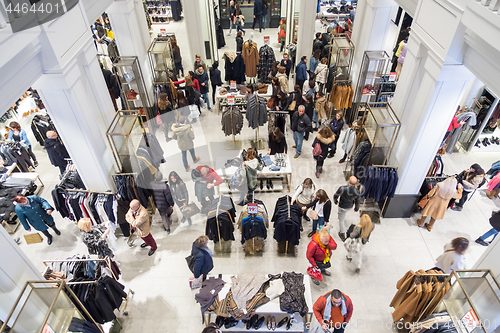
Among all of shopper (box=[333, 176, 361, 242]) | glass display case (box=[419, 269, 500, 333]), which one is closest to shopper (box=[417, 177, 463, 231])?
shopper (box=[333, 176, 361, 242])

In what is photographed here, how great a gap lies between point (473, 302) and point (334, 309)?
160cm

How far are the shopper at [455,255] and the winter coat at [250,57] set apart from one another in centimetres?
789

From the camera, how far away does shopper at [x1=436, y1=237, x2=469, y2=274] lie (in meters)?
4.58

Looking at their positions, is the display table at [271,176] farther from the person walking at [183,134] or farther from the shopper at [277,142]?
the person walking at [183,134]

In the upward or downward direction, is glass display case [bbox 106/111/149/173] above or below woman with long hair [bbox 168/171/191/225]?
above

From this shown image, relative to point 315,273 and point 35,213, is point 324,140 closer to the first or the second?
point 315,273

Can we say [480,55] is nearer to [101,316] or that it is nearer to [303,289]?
[303,289]

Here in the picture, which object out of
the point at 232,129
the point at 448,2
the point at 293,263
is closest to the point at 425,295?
the point at 293,263

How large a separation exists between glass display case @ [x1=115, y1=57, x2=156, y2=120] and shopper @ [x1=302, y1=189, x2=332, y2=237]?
5359 millimetres

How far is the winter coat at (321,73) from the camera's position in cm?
952

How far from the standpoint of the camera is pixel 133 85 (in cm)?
882

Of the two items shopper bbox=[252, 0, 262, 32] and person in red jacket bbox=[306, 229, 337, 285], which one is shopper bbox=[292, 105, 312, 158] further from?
shopper bbox=[252, 0, 262, 32]

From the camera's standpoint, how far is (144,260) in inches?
242

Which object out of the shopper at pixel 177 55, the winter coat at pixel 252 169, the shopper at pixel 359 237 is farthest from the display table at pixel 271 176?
the shopper at pixel 177 55
